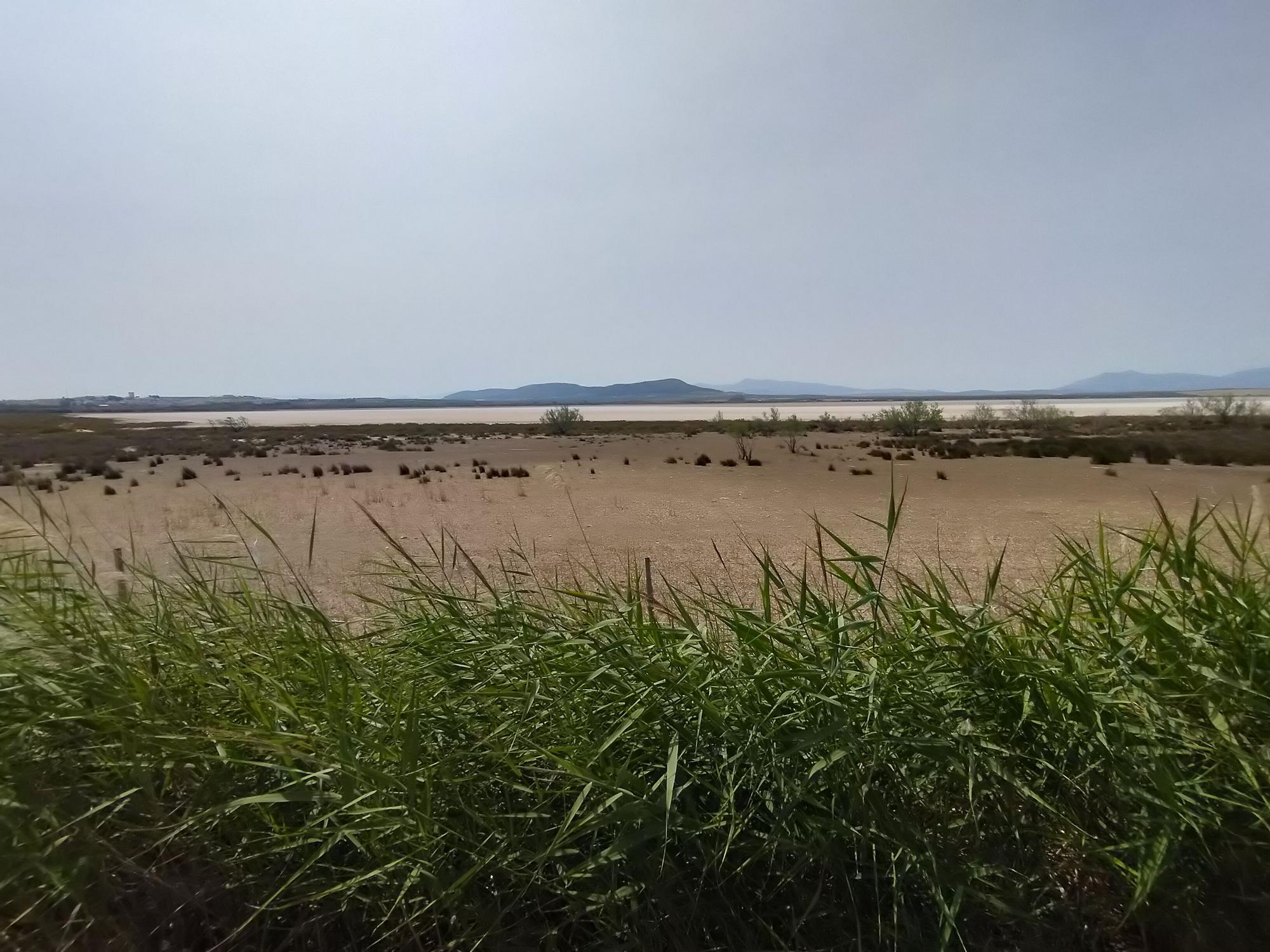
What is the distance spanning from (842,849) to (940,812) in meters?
0.32

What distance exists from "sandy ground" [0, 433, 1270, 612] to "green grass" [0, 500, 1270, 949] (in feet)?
6.29

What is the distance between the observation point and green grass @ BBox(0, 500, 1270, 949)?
75.0 inches

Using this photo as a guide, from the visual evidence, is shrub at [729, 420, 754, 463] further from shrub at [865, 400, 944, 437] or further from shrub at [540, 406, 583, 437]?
shrub at [540, 406, 583, 437]

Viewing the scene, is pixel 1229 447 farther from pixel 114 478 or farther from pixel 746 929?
pixel 114 478

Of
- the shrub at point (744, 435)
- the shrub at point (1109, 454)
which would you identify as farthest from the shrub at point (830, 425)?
the shrub at point (1109, 454)

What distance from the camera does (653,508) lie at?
2084 centimetres

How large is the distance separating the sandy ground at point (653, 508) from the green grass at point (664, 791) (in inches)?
75.5

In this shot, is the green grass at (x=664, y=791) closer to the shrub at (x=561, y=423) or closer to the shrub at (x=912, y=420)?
the shrub at (x=912, y=420)

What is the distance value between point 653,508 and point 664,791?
1877 cm

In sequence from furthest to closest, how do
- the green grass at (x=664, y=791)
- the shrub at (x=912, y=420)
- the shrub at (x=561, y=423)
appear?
the shrub at (x=561, y=423), the shrub at (x=912, y=420), the green grass at (x=664, y=791)

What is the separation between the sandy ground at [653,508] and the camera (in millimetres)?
12797

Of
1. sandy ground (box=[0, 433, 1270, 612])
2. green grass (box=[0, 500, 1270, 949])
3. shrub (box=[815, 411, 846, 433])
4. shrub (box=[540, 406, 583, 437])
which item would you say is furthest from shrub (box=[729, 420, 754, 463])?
green grass (box=[0, 500, 1270, 949])

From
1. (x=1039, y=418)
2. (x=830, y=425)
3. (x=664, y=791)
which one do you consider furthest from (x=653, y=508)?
(x=1039, y=418)

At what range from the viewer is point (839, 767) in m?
2.09
